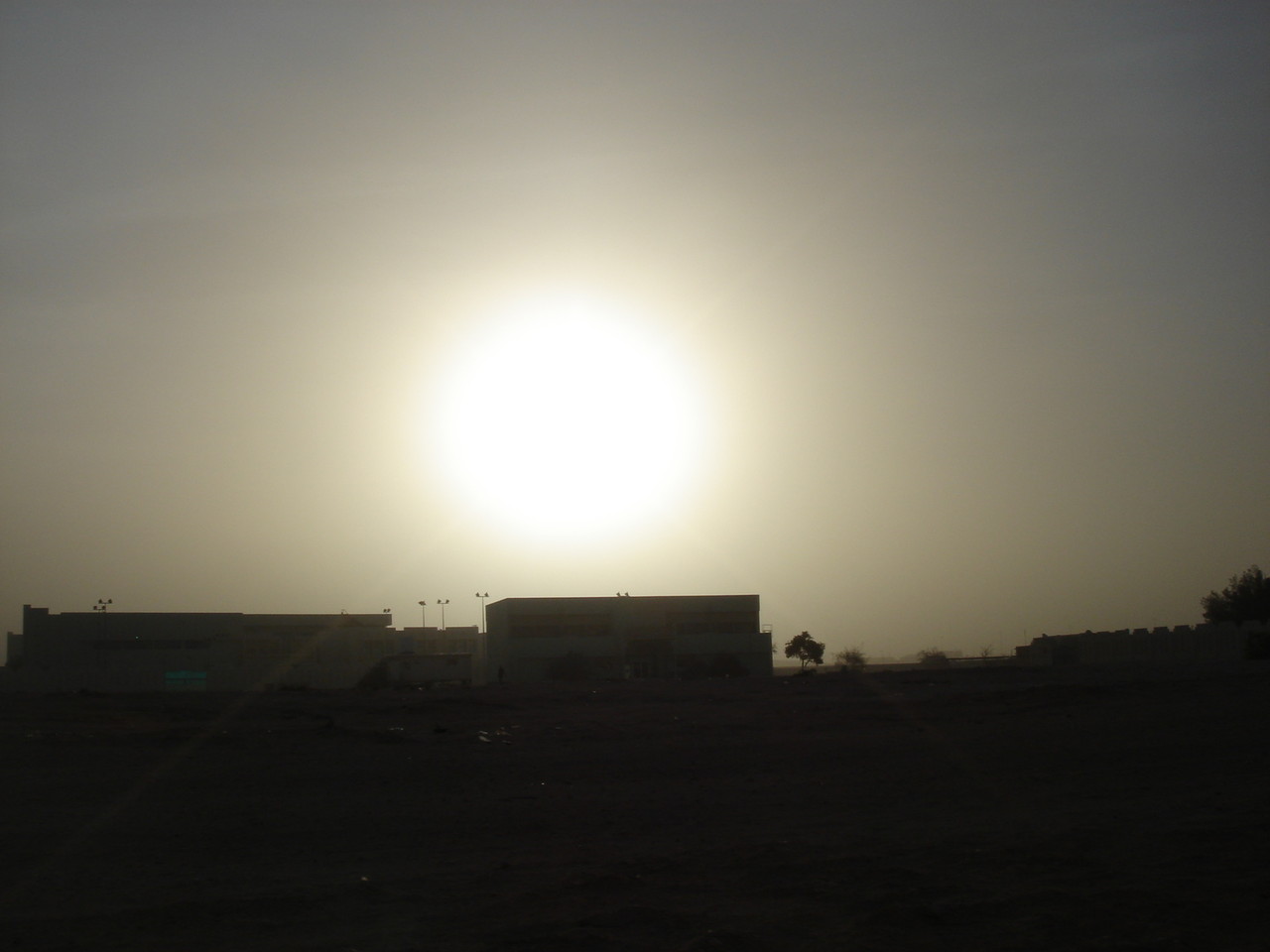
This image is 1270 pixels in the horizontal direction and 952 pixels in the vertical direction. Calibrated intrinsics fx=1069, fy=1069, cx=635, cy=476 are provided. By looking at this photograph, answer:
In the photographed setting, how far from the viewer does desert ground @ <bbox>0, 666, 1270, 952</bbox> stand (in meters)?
9.09

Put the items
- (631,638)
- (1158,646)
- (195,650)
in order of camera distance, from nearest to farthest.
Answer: (1158,646) < (195,650) < (631,638)

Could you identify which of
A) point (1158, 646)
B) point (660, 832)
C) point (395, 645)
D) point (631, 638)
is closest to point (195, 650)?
point (395, 645)

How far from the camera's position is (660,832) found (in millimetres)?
13914

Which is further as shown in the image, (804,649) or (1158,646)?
(804,649)

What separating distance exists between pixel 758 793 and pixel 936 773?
3365mm

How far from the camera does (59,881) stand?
11.4m

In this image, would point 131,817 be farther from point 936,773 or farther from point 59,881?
point 936,773

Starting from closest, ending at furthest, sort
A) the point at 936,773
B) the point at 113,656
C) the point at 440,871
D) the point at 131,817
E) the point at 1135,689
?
the point at 440,871 < the point at 131,817 < the point at 936,773 < the point at 1135,689 < the point at 113,656

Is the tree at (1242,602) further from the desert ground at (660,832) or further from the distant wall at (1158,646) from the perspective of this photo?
the desert ground at (660,832)

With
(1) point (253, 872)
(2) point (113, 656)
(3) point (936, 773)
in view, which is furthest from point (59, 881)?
(2) point (113, 656)

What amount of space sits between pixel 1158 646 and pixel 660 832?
5427cm

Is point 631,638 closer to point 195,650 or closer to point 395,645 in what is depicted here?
point 395,645

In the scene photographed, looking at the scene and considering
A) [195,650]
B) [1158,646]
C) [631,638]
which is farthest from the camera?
[631,638]

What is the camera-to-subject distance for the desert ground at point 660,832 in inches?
358
